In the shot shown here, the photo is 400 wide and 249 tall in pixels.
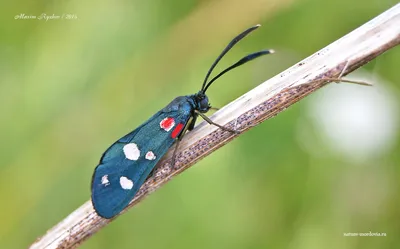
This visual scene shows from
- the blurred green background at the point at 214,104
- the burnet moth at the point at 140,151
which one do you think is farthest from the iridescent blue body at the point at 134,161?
the blurred green background at the point at 214,104

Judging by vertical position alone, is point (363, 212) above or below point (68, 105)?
below

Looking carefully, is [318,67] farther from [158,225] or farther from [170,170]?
[158,225]

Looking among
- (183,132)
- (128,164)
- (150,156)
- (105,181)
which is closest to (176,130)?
(183,132)

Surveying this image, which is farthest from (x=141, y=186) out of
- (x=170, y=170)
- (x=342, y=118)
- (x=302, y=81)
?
(x=342, y=118)

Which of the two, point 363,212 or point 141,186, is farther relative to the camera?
point 363,212

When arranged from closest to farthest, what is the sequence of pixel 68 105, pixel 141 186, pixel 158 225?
pixel 141 186 → pixel 158 225 → pixel 68 105

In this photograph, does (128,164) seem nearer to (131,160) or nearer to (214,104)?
(131,160)

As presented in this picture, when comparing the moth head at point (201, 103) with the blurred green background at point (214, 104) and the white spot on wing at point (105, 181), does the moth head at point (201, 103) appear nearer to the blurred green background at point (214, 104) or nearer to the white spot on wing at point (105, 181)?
the white spot on wing at point (105, 181)

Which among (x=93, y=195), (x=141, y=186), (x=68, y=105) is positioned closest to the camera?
(x=93, y=195)
